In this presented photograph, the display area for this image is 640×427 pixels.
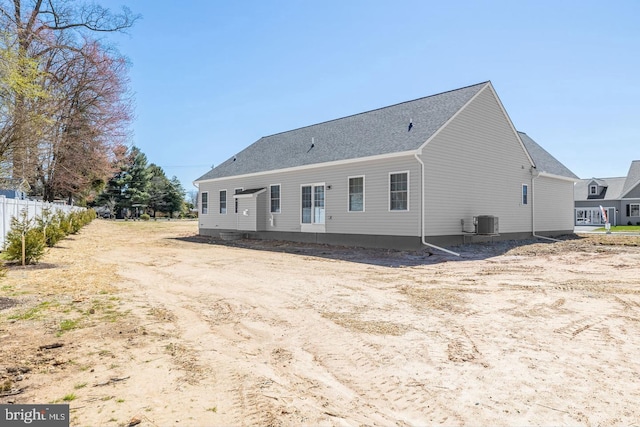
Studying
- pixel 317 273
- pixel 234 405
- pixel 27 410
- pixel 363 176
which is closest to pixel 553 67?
pixel 363 176

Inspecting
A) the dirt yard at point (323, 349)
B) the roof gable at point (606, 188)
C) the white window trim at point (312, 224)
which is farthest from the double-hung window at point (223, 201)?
the roof gable at point (606, 188)

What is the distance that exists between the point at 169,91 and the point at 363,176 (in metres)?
15.1

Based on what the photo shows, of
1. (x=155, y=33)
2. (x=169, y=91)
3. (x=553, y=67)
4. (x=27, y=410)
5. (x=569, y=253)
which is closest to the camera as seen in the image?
(x=27, y=410)

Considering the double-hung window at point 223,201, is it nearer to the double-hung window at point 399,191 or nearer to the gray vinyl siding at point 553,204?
the double-hung window at point 399,191

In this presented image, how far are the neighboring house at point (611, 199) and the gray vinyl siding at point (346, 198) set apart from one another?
31.5 metres

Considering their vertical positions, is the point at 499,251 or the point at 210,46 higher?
the point at 210,46

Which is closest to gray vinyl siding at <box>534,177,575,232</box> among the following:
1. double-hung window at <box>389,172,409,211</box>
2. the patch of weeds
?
double-hung window at <box>389,172,409,211</box>

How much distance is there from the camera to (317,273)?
938cm

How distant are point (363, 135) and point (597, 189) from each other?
36.1 m

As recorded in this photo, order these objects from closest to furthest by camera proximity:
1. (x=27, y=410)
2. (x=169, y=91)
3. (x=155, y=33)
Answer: (x=27, y=410)
(x=155, y=33)
(x=169, y=91)

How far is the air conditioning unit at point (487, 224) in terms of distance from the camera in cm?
1487

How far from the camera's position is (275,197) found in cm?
1942

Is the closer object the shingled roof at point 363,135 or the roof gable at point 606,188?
the shingled roof at point 363,135

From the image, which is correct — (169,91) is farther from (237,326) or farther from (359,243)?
(237,326)
